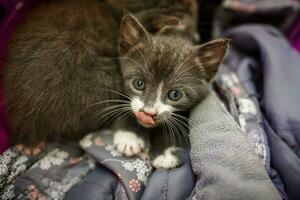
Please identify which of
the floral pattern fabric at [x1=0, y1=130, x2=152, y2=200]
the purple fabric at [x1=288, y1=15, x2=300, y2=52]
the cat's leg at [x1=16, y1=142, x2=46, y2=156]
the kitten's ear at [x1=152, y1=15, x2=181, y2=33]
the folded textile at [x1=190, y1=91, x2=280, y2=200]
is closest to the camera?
the folded textile at [x1=190, y1=91, x2=280, y2=200]

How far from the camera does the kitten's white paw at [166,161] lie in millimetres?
1340

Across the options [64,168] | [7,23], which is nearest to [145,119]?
[64,168]

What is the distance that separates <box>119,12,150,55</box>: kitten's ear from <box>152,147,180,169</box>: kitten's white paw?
437 mm

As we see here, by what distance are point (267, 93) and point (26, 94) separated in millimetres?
918

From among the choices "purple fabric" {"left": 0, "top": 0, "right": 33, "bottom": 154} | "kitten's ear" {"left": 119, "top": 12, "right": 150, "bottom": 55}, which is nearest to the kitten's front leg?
"kitten's ear" {"left": 119, "top": 12, "right": 150, "bottom": 55}

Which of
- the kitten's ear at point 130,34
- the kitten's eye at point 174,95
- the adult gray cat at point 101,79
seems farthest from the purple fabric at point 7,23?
the kitten's eye at point 174,95

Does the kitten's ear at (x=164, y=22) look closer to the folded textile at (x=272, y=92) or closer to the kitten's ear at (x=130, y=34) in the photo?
the kitten's ear at (x=130, y=34)

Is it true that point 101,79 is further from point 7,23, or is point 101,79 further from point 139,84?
point 7,23

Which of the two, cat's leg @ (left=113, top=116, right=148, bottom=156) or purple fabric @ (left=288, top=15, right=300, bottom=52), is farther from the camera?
purple fabric @ (left=288, top=15, right=300, bottom=52)

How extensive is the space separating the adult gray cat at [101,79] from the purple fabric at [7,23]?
0.11ft

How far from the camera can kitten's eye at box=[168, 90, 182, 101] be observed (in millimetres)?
1407

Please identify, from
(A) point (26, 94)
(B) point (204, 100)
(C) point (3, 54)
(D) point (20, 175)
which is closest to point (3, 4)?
(C) point (3, 54)

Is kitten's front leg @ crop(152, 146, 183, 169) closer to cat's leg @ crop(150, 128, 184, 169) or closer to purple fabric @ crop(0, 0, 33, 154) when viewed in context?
cat's leg @ crop(150, 128, 184, 169)

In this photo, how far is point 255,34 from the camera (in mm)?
1724
